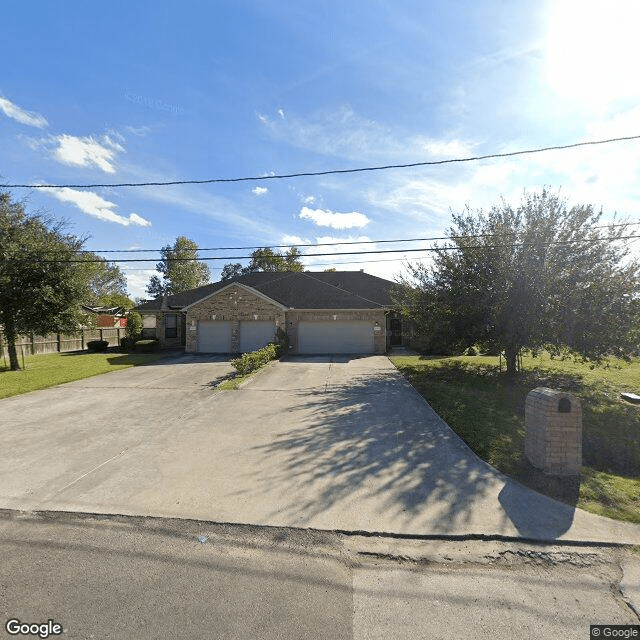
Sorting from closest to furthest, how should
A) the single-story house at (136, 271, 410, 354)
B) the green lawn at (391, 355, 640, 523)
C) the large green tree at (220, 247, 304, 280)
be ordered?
the green lawn at (391, 355, 640, 523), the single-story house at (136, 271, 410, 354), the large green tree at (220, 247, 304, 280)

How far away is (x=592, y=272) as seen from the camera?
10562 mm

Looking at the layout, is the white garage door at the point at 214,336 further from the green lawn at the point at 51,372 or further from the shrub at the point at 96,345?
the shrub at the point at 96,345

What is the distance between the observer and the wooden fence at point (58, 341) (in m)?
20.4

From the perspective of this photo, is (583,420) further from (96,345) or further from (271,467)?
(96,345)

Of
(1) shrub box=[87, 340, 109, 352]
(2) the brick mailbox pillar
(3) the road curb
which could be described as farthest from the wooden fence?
(3) the road curb

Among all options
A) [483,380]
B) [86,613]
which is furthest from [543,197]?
[86,613]

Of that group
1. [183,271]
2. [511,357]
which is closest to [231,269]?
[183,271]

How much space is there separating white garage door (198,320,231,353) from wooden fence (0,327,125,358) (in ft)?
20.6

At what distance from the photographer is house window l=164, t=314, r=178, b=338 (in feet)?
82.1

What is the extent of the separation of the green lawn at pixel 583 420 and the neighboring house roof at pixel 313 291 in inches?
291

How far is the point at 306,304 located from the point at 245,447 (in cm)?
1562

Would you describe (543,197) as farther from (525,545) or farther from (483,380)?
(525,545)

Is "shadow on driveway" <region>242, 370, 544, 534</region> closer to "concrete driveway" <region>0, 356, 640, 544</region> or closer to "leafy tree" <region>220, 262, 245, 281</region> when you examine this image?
"concrete driveway" <region>0, 356, 640, 544</region>

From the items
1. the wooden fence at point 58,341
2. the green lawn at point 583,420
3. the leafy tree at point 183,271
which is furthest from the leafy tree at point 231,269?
the green lawn at point 583,420
